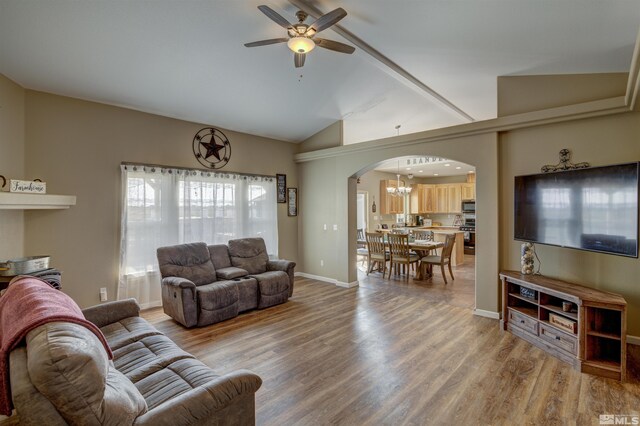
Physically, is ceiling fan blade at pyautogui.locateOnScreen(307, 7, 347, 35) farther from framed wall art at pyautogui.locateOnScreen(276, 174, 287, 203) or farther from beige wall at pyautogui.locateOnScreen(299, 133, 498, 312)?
framed wall art at pyautogui.locateOnScreen(276, 174, 287, 203)

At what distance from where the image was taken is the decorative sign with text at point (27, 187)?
3088mm

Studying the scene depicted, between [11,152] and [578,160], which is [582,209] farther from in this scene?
[11,152]

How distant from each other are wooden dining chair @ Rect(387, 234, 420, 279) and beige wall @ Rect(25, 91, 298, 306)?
14.4ft

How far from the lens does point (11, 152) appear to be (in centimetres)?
337

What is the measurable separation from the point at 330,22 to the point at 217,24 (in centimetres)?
134

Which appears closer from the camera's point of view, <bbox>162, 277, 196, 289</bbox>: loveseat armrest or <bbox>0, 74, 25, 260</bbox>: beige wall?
<bbox>0, 74, 25, 260</bbox>: beige wall

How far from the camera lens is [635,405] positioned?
228cm

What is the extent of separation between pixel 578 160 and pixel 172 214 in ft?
18.1

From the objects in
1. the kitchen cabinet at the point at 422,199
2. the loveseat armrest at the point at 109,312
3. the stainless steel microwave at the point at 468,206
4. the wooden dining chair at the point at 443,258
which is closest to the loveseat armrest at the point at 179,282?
the loveseat armrest at the point at 109,312

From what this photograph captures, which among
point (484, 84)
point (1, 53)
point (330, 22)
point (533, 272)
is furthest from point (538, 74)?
point (1, 53)

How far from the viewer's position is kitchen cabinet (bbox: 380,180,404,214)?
980 cm

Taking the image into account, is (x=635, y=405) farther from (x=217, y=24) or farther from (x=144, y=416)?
(x=217, y=24)

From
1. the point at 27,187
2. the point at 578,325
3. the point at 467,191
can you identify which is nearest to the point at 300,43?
the point at 27,187

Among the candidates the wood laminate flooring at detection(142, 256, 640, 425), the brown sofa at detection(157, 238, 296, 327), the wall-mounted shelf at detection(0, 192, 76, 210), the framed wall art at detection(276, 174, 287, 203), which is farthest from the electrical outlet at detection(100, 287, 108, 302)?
the framed wall art at detection(276, 174, 287, 203)
